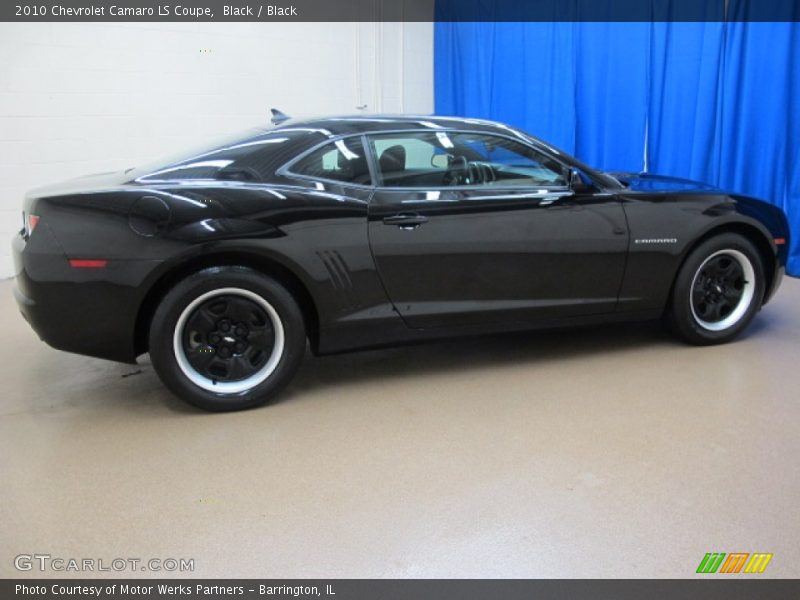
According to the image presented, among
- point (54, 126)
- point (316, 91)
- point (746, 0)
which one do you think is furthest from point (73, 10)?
point (746, 0)

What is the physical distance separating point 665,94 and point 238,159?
13.0ft

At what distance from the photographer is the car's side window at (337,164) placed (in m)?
2.82

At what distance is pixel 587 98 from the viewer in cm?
588

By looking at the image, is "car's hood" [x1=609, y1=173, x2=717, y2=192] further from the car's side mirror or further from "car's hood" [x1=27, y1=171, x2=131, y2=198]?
"car's hood" [x1=27, y1=171, x2=131, y2=198]

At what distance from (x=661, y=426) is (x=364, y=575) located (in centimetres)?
142

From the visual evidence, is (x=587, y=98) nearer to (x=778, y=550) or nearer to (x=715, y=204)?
(x=715, y=204)

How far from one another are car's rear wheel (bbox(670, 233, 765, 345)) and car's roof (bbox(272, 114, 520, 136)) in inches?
46.8

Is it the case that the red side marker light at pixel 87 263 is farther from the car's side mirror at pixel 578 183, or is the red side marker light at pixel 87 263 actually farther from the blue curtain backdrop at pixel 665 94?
the blue curtain backdrop at pixel 665 94

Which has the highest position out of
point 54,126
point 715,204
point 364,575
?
point 54,126

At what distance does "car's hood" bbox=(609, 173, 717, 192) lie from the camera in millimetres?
3299

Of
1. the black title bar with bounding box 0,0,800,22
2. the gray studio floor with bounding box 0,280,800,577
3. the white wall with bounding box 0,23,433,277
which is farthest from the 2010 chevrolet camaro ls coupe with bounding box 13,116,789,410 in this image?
the white wall with bounding box 0,23,433,277
